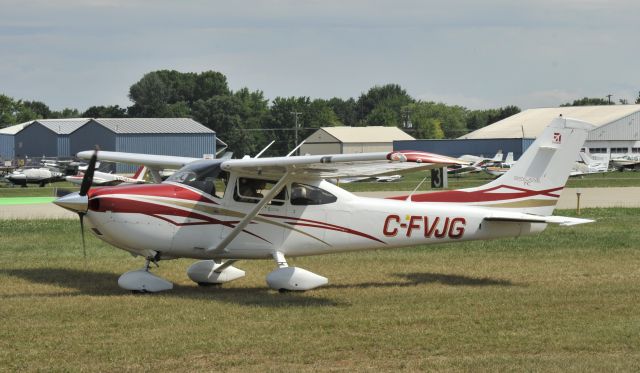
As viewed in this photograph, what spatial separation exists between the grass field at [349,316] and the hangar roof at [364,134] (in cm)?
8292

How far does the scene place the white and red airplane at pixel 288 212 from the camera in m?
12.5

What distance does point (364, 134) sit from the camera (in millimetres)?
102188

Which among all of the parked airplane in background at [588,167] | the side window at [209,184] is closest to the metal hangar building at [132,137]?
the parked airplane in background at [588,167]

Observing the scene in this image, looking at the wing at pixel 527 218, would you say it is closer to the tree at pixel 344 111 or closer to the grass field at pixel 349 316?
the grass field at pixel 349 316

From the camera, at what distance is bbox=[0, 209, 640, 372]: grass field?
884 cm

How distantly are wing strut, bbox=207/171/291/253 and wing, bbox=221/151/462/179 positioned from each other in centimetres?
19

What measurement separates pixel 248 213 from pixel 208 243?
70 cm

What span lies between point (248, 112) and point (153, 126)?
4046 centimetres

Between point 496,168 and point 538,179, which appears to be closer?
point 538,179

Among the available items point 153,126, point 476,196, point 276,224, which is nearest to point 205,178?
point 276,224

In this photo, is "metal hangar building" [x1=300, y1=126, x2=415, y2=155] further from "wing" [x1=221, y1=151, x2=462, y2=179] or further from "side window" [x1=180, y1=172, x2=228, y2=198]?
"wing" [x1=221, y1=151, x2=462, y2=179]

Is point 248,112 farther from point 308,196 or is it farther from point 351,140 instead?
point 308,196

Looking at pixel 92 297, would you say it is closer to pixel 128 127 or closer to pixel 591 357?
pixel 591 357

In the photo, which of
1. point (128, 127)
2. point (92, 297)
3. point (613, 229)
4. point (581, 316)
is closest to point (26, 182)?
point (128, 127)
